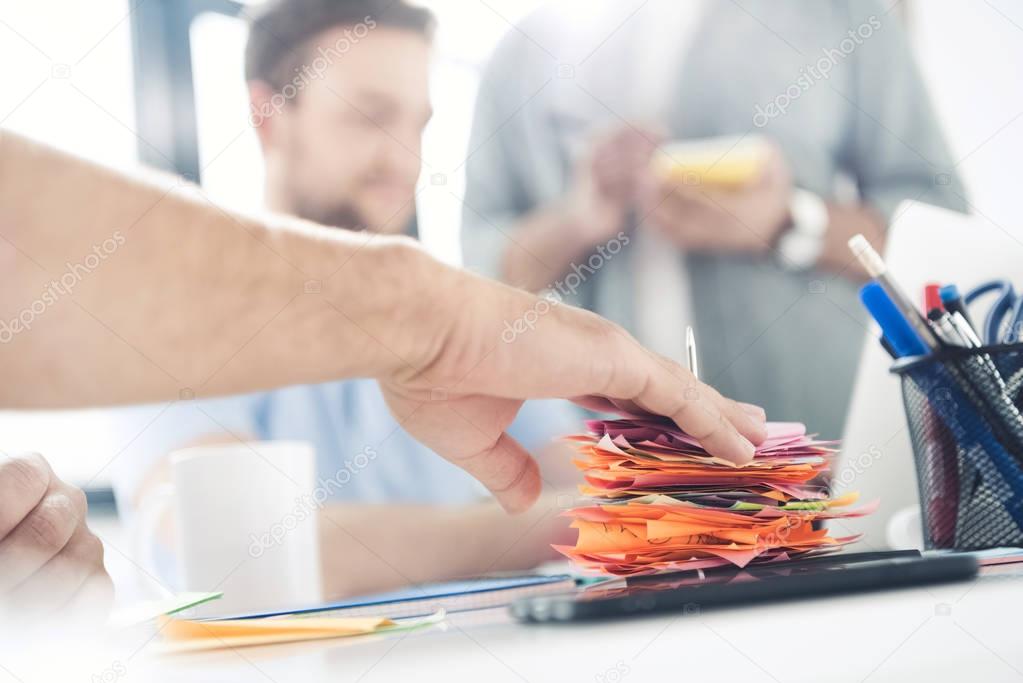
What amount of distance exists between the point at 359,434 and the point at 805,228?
1.00m

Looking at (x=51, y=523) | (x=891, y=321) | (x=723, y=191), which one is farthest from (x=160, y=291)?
(x=723, y=191)

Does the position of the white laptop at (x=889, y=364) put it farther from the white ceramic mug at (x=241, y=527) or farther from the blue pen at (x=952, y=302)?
the white ceramic mug at (x=241, y=527)

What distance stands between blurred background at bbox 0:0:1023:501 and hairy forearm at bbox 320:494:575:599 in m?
0.38

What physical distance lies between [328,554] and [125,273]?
1036mm

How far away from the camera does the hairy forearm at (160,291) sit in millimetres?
394

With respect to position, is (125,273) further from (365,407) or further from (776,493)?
(365,407)

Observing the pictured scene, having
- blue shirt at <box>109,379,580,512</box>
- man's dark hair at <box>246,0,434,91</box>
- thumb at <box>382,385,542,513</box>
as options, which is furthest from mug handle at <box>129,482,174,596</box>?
man's dark hair at <box>246,0,434,91</box>

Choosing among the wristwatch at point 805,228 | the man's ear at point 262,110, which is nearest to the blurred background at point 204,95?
the man's ear at point 262,110

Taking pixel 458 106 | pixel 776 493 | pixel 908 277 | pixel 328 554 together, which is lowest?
pixel 328 554

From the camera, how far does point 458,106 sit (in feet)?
6.63

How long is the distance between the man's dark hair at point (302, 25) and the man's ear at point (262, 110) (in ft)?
0.06

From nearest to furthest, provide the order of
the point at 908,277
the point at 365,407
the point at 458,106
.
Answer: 1. the point at 908,277
2. the point at 365,407
3. the point at 458,106

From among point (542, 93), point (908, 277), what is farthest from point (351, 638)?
point (542, 93)

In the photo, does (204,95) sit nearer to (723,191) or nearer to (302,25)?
(302,25)
